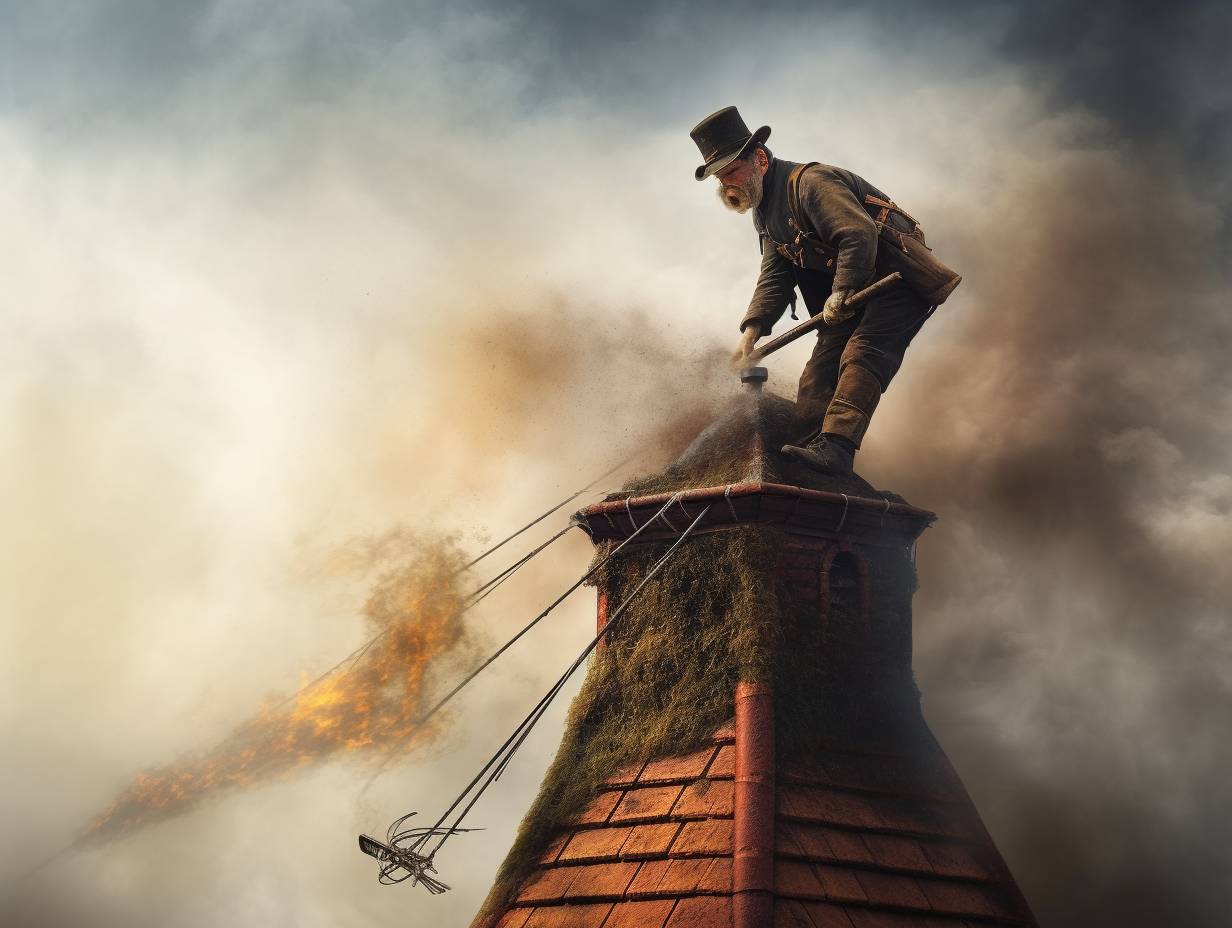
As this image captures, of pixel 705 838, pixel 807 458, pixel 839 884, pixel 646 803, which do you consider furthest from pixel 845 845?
pixel 807 458

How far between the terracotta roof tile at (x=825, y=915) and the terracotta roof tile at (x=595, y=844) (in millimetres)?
1421

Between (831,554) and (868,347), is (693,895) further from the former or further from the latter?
(868,347)

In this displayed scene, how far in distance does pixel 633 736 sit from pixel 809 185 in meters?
4.61

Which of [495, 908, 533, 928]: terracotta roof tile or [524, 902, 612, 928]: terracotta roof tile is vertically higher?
[495, 908, 533, 928]: terracotta roof tile

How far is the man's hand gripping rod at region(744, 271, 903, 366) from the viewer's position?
28.0 feet

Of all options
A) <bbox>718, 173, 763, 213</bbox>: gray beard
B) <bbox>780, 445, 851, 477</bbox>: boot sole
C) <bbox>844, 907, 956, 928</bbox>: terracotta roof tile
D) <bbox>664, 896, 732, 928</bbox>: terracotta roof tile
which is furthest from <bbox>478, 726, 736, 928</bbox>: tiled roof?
<bbox>718, 173, 763, 213</bbox>: gray beard

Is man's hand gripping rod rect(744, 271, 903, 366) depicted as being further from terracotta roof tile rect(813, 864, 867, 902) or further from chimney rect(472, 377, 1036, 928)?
terracotta roof tile rect(813, 864, 867, 902)

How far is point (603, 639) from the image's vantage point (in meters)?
8.98

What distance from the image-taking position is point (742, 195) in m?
9.06

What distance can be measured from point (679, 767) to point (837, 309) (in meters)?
3.73

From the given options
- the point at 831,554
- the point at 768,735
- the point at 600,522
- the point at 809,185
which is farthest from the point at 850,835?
the point at 809,185

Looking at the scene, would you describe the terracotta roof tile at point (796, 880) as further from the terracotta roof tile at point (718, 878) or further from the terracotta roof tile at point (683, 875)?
the terracotta roof tile at point (683, 875)

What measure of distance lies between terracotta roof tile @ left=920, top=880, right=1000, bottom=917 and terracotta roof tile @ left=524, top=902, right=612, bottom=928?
2166mm

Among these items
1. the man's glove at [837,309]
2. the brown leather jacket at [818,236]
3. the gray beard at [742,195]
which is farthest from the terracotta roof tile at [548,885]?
the gray beard at [742,195]
